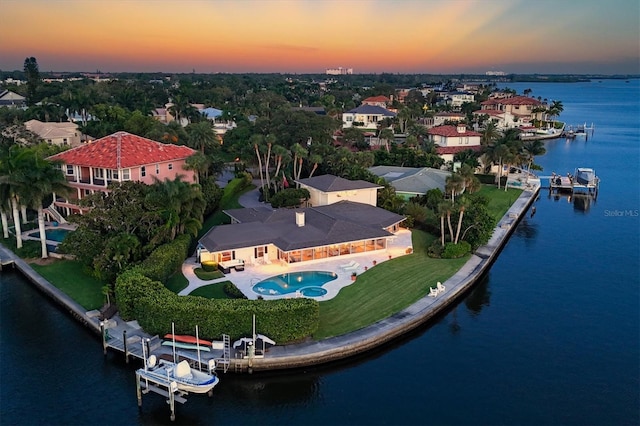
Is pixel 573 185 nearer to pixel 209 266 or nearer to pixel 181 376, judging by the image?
→ pixel 209 266

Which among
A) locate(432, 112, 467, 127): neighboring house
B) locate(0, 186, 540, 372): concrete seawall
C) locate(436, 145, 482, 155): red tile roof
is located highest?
locate(432, 112, 467, 127): neighboring house

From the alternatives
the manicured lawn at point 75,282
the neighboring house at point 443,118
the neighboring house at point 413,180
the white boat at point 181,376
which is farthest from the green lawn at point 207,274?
the neighboring house at point 443,118

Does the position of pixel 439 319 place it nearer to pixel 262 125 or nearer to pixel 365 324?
pixel 365 324

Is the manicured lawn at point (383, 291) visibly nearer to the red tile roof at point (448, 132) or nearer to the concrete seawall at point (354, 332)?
the concrete seawall at point (354, 332)

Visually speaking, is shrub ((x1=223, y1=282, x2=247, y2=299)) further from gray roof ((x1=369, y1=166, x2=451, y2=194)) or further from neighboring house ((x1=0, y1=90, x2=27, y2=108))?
neighboring house ((x1=0, y1=90, x2=27, y2=108))

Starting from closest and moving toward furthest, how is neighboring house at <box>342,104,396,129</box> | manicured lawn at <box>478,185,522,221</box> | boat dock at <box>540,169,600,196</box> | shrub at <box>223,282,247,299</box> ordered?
shrub at <box>223,282,247,299</box>
manicured lawn at <box>478,185,522,221</box>
boat dock at <box>540,169,600,196</box>
neighboring house at <box>342,104,396,129</box>

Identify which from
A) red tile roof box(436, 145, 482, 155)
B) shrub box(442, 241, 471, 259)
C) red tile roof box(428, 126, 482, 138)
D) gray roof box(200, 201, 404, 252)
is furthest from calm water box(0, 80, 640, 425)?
red tile roof box(428, 126, 482, 138)

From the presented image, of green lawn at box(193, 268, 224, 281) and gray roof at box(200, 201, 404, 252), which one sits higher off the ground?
gray roof at box(200, 201, 404, 252)
